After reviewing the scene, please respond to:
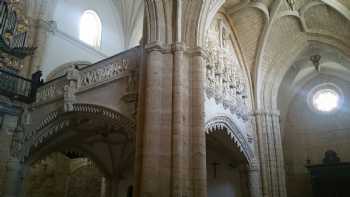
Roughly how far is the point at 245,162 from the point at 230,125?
2021mm

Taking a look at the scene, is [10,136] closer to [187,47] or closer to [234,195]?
[187,47]

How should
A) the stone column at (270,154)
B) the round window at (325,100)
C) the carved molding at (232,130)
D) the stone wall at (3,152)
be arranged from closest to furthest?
the carved molding at (232,130)
the stone wall at (3,152)
the stone column at (270,154)
the round window at (325,100)

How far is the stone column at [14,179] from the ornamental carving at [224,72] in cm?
762

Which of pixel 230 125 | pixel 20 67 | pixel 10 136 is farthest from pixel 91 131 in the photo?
pixel 230 125

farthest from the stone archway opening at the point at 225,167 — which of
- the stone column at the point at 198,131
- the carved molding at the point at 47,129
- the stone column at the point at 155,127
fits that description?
the carved molding at the point at 47,129

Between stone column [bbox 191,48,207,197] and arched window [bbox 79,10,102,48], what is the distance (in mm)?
10721

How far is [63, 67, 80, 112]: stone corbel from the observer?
11.8m

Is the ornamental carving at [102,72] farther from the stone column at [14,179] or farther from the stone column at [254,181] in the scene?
the stone column at [254,181]

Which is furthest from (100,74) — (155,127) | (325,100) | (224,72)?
(325,100)

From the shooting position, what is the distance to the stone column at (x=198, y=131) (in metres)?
8.12

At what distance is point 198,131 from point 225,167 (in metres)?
7.58

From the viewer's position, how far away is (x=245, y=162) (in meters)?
13.7

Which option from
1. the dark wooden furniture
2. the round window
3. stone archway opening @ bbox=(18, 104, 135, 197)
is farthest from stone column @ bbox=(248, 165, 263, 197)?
the round window

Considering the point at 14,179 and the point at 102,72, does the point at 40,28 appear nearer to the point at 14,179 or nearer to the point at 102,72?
the point at 102,72
